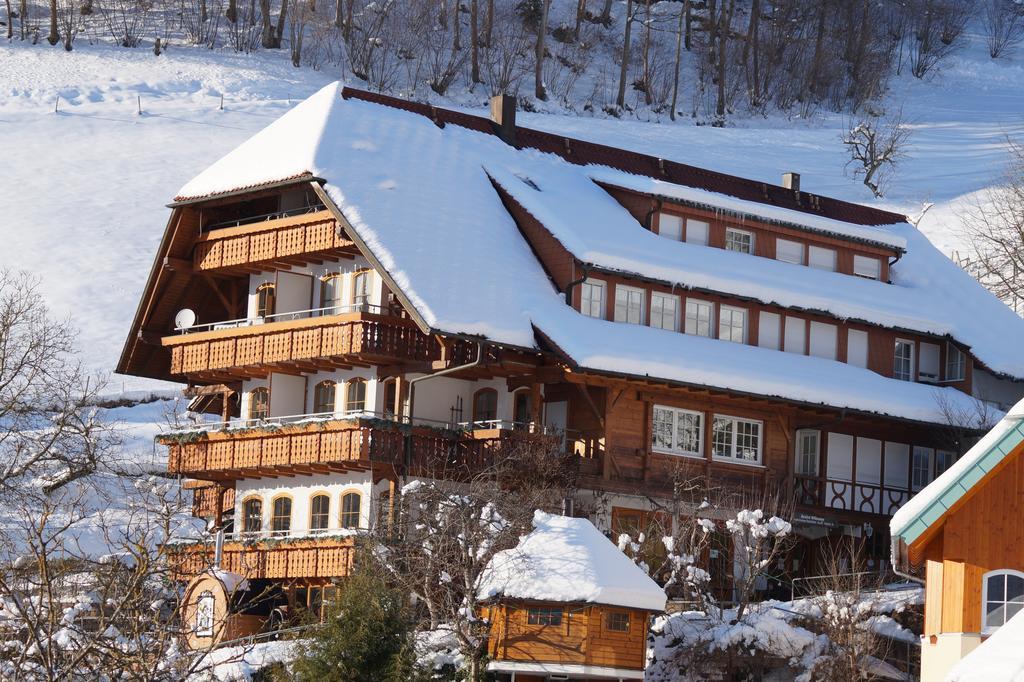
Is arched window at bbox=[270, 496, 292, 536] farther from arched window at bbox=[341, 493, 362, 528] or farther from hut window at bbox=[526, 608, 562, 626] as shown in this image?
hut window at bbox=[526, 608, 562, 626]

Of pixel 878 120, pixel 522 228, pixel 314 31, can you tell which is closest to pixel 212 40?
pixel 314 31

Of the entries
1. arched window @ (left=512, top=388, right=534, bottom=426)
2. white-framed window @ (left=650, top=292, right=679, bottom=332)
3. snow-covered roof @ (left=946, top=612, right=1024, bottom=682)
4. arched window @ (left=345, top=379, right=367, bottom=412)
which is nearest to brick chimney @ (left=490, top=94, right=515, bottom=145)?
white-framed window @ (left=650, top=292, right=679, bottom=332)

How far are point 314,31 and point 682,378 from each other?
5970 centimetres

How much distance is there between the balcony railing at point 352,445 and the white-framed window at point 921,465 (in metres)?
12.4

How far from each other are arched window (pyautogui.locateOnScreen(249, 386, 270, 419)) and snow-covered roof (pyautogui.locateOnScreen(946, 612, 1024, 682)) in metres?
27.9

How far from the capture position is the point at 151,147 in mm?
80312

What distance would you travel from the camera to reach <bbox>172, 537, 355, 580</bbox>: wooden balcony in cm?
3850

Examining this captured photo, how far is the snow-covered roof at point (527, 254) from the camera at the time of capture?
39750 millimetres

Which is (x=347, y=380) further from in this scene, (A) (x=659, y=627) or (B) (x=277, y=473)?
(A) (x=659, y=627)

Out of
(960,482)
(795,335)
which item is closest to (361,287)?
(795,335)

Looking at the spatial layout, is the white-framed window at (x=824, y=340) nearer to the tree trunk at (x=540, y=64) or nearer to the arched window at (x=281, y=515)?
the arched window at (x=281, y=515)

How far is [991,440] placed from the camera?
80.6ft

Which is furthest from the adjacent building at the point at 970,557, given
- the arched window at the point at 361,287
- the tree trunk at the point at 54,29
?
the tree trunk at the point at 54,29

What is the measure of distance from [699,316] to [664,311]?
118 centimetres
